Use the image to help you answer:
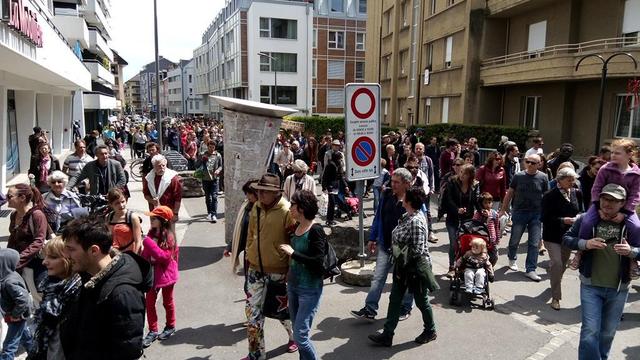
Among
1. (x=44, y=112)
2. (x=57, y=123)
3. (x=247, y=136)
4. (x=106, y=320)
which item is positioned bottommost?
(x=106, y=320)

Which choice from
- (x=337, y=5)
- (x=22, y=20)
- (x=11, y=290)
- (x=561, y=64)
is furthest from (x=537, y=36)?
(x=337, y=5)

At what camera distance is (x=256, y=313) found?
4500mm

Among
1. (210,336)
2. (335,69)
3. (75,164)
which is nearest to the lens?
(210,336)

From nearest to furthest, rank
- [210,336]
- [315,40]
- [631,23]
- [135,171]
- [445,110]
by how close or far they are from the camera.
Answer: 1. [210,336]
2. [631,23]
3. [135,171]
4. [445,110]
5. [315,40]

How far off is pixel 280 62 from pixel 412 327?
148ft

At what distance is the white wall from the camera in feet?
154

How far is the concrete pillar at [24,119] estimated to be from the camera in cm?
1886

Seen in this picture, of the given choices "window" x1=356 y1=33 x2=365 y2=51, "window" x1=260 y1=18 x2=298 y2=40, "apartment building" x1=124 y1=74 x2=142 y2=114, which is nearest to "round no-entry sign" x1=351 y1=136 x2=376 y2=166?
"window" x1=260 y1=18 x2=298 y2=40

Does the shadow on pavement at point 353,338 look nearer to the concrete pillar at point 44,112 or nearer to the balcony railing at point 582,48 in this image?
the balcony railing at point 582,48

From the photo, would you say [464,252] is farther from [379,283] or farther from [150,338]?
[150,338]

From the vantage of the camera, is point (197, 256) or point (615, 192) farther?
point (197, 256)

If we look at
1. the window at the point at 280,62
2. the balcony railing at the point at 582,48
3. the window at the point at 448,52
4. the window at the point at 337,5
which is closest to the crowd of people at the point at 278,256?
the balcony railing at the point at 582,48

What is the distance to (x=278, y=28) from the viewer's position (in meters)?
47.9

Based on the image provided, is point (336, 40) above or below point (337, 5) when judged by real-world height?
below
